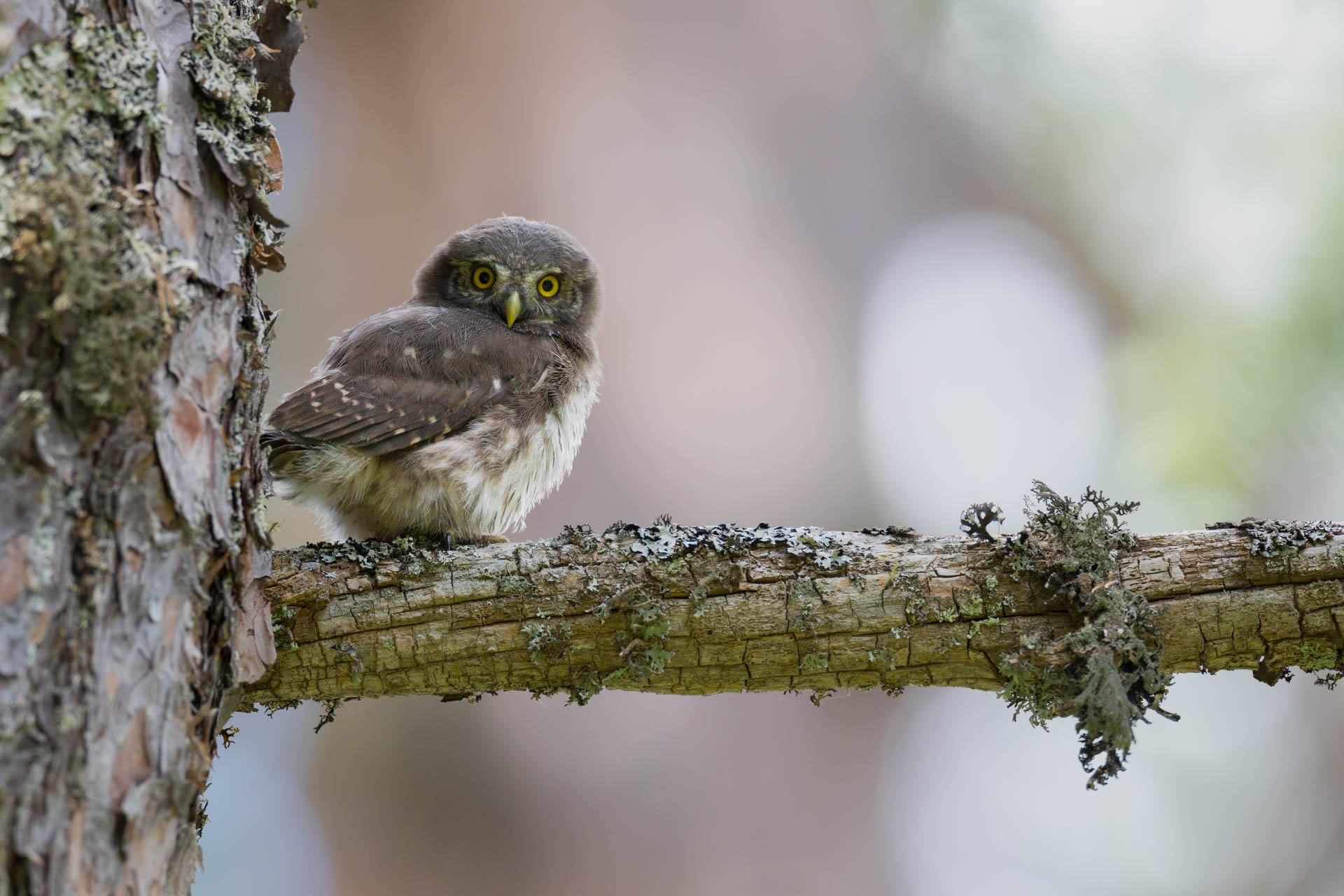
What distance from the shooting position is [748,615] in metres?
1.99

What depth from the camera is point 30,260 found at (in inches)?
47.9

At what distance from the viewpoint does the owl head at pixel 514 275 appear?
328 cm

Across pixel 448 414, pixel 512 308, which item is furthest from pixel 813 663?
pixel 512 308

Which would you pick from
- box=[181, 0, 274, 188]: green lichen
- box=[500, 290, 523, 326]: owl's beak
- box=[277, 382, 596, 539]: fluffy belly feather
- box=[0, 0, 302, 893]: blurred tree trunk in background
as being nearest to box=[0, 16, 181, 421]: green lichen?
box=[0, 0, 302, 893]: blurred tree trunk in background

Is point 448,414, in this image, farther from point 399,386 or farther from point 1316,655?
point 1316,655

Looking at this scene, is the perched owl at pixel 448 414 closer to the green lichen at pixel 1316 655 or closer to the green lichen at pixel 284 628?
the green lichen at pixel 284 628

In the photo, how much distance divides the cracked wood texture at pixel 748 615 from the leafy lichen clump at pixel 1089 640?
4 centimetres

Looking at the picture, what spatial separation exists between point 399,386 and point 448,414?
0.16m

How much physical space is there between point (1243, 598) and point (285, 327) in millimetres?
5832

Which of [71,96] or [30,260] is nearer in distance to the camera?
[30,260]

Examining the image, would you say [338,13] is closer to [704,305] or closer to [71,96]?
[704,305]

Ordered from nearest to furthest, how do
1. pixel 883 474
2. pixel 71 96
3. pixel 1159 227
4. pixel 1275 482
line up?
pixel 71 96, pixel 1275 482, pixel 1159 227, pixel 883 474

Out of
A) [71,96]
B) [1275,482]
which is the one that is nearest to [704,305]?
[1275,482]

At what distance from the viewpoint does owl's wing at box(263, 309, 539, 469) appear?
2461mm
